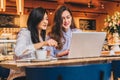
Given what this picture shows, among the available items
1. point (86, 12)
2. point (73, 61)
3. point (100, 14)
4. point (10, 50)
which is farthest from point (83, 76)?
point (100, 14)

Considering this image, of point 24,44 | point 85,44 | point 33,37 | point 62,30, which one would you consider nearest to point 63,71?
point 85,44

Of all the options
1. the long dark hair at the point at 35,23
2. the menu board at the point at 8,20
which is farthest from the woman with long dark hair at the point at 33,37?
the menu board at the point at 8,20

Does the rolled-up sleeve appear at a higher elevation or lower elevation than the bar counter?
higher

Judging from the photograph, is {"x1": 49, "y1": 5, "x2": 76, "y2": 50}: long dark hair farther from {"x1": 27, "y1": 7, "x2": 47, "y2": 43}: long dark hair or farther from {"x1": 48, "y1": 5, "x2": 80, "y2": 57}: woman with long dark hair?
{"x1": 27, "y1": 7, "x2": 47, "y2": 43}: long dark hair

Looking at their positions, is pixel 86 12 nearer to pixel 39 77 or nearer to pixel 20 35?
pixel 20 35

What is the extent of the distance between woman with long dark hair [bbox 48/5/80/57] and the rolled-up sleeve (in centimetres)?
31

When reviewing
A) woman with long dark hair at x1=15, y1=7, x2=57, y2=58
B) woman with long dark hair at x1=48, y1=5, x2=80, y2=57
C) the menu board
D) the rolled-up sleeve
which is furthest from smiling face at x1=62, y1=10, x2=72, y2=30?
the menu board

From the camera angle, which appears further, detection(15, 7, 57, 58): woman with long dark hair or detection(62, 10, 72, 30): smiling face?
detection(62, 10, 72, 30): smiling face

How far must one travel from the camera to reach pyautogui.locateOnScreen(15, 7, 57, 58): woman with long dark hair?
2580 millimetres

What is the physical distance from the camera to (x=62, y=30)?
3115mm

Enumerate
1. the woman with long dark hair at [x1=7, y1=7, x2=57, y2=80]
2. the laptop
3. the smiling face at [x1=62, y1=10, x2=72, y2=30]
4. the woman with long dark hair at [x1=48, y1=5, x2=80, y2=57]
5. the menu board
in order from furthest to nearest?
1. the menu board
2. the smiling face at [x1=62, y1=10, x2=72, y2=30]
3. the woman with long dark hair at [x1=48, y1=5, x2=80, y2=57]
4. the woman with long dark hair at [x1=7, y1=7, x2=57, y2=80]
5. the laptop

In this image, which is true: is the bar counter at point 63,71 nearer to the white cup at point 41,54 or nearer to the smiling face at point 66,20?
the white cup at point 41,54

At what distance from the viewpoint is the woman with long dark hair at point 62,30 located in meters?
2.96

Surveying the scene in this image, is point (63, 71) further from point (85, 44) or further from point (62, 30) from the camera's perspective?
point (62, 30)
